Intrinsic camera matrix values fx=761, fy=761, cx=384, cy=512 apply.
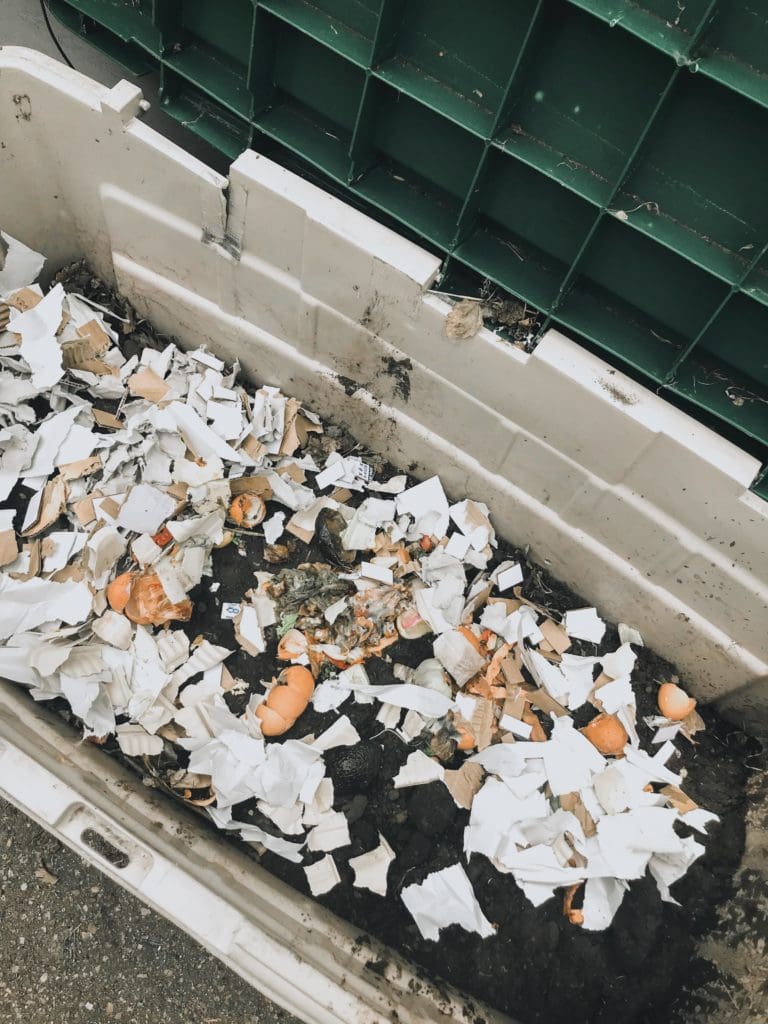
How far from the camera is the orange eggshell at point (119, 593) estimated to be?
283 centimetres

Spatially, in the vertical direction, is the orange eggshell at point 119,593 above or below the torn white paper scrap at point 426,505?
below

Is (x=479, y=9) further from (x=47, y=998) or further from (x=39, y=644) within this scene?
(x=47, y=998)

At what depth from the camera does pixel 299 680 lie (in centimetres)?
281

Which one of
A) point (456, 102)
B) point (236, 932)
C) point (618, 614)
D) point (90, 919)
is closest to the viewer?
point (236, 932)

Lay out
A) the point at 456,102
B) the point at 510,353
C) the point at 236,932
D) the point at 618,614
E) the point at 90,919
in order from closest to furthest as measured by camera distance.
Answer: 1. the point at 236,932
2. the point at 456,102
3. the point at 510,353
4. the point at 90,919
5. the point at 618,614

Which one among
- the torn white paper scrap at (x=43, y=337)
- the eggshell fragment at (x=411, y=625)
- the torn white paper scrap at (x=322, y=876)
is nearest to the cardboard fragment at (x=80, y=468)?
the torn white paper scrap at (x=43, y=337)

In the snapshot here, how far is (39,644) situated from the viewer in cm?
266

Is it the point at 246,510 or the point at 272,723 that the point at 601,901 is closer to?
the point at 272,723

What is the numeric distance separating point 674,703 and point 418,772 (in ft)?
3.42

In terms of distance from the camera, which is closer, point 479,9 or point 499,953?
point 479,9

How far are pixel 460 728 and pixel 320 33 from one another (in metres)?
2.38

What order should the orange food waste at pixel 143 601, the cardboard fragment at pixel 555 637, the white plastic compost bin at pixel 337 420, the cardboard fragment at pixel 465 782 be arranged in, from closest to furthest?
the white plastic compost bin at pixel 337 420
the cardboard fragment at pixel 465 782
the orange food waste at pixel 143 601
the cardboard fragment at pixel 555 637

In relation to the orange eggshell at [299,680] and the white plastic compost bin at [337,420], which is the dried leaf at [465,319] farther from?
the orange eggshell at [299,680]

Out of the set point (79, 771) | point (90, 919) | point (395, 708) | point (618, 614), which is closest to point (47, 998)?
point (90, 919)
